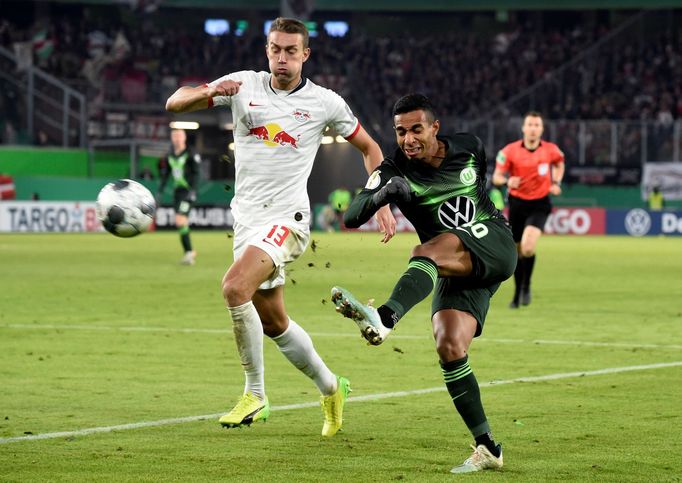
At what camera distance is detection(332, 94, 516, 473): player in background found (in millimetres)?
6297

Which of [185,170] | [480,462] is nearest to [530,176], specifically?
[185,170]

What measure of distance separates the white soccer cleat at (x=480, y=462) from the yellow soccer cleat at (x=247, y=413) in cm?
158

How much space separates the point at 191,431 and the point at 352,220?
5.82 feet

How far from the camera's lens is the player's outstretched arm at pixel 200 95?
284 inches

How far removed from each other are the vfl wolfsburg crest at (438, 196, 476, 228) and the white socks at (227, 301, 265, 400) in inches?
51.3

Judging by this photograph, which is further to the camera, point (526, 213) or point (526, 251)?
point (526, 213)

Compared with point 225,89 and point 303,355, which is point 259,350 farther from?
point 225,89

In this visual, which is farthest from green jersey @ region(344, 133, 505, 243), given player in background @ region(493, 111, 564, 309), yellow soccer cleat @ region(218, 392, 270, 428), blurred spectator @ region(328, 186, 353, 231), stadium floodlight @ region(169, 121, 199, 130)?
stadium floodlight @ region(169, 121, 199, 130)

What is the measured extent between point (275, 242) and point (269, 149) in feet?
1.95

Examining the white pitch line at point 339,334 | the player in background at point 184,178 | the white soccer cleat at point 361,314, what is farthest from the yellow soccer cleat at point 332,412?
the player in background at point 184,178

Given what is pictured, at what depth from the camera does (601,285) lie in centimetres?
2072

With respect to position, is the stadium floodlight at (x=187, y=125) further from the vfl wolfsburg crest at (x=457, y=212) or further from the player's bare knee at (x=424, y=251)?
the player's bare knee at (x=424, y=251)

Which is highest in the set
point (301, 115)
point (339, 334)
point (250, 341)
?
point (301, 115)

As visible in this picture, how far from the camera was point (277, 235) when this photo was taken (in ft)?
24.9
